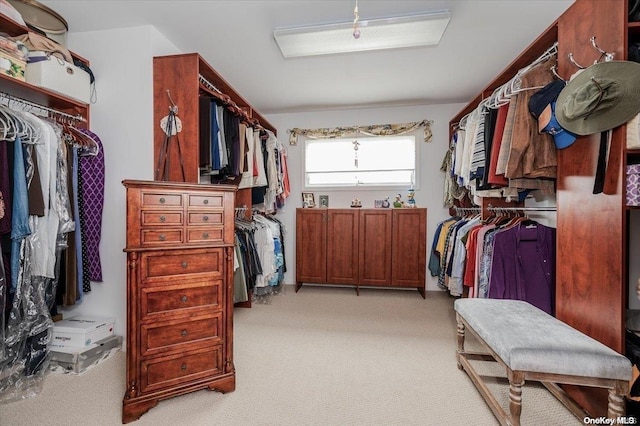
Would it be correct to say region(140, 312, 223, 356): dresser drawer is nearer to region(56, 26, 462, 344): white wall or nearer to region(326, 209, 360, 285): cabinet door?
region(56, 26, 462, 344): white wall

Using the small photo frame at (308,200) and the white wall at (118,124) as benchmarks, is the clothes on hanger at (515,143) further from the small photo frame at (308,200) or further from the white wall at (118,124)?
the white wall at (118,124)

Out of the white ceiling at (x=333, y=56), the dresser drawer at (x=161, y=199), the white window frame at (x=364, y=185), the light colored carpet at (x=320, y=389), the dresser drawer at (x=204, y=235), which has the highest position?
the white ceiling at (x=333, y=56)

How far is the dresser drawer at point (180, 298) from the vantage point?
1.42 m

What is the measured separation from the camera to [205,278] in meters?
1.56

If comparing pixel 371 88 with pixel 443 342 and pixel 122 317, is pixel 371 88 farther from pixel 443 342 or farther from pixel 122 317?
pixel 122 317

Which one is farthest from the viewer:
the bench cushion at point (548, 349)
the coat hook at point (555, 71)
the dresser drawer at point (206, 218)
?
the coat hook at point (555, 71)

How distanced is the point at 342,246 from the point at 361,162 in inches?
51.1

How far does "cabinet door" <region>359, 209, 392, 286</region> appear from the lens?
349cm

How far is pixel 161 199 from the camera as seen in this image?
1453mm

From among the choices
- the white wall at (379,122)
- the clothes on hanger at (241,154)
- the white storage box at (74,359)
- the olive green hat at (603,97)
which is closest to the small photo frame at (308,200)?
the white wall at (379,122)

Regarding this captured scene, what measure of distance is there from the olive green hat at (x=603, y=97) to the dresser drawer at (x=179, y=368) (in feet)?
7.60

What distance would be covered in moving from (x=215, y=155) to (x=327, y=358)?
1.85 meters

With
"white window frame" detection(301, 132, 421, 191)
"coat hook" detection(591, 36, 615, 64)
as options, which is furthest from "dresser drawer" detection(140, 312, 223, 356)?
"white window frame" detection(301, 132, 421, 191)

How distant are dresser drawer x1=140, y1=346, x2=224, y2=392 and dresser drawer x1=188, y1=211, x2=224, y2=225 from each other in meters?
0.73
